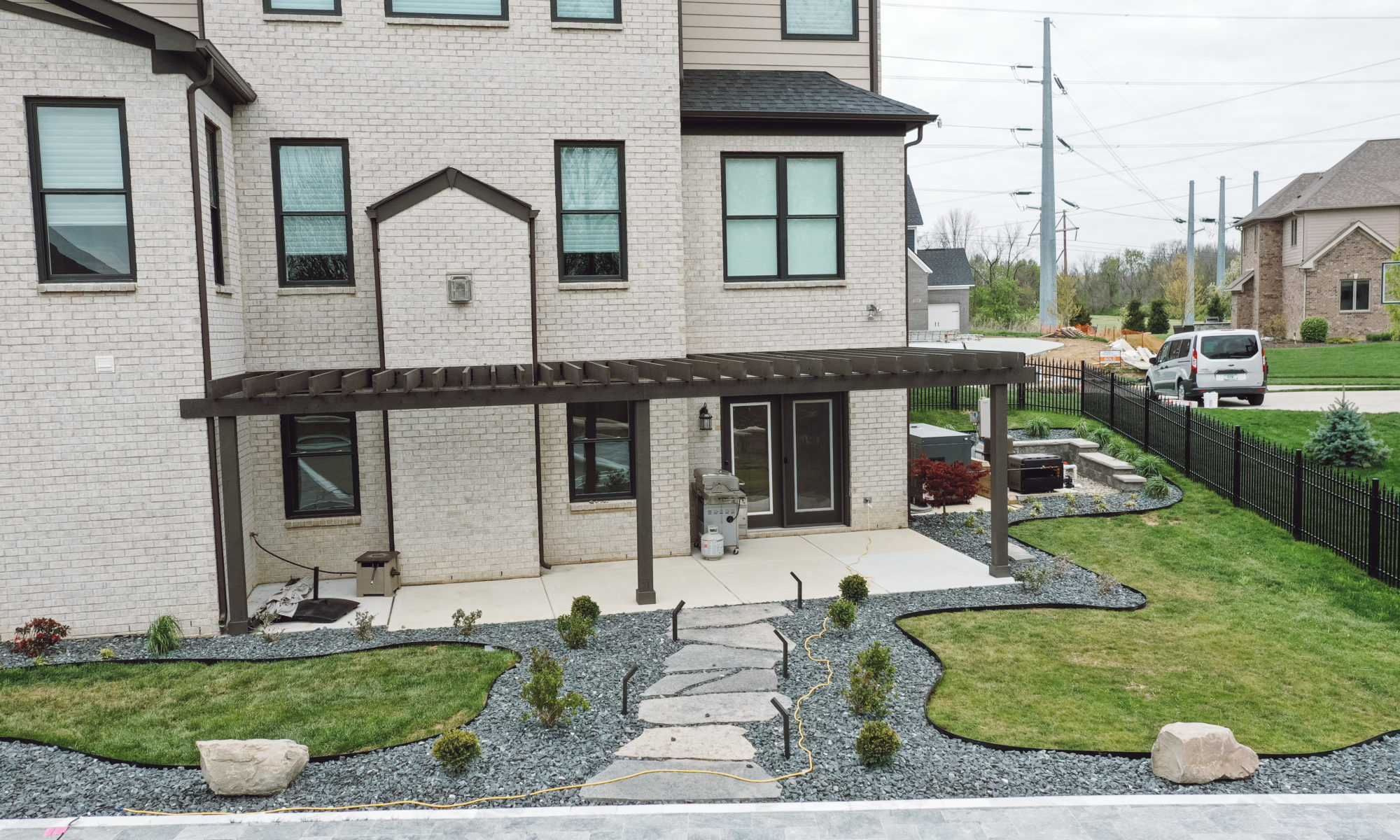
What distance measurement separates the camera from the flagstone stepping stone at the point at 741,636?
9.77 m

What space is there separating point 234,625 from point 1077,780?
27.7 ft

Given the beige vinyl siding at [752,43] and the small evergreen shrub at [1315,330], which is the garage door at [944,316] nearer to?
the small evergreen shrub at [1315,330]

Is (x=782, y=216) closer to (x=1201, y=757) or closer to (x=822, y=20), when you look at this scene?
(x=822, y=20)

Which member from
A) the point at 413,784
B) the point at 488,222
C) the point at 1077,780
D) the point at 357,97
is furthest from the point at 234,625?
the point at 1077,780

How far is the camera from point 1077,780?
22.4ft

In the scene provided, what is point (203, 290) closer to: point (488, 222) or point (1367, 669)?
point (488, 222)

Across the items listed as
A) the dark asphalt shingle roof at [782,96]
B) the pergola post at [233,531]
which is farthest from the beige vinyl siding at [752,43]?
the pergola post at [233,531]

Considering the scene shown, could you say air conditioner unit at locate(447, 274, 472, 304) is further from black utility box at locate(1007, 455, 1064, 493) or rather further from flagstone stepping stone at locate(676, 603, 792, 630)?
black utility box at locate(1007, 455, 1064, 493)

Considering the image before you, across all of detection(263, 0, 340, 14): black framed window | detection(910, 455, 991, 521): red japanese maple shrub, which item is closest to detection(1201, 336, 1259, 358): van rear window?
detection(910, 455, 991, 521): red japanese maple shrub

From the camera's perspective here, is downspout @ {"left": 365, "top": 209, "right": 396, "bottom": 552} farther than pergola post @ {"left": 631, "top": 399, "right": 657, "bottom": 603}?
Yes

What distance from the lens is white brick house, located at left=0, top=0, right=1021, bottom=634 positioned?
10.0 m

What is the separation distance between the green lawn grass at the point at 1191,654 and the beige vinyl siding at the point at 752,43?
8.18 metres

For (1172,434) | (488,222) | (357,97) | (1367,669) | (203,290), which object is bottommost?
(1367,669)

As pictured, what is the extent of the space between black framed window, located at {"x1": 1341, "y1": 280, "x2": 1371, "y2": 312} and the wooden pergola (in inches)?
1550
